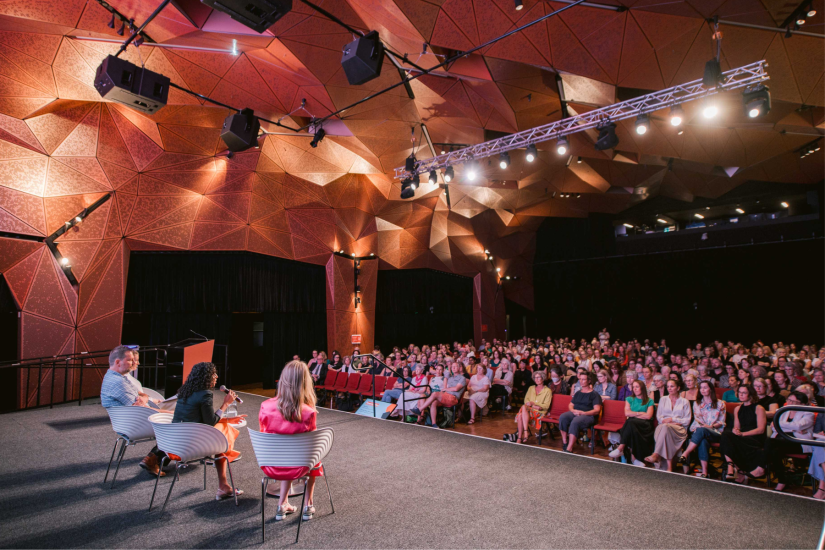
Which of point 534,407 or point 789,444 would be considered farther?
point 534,407

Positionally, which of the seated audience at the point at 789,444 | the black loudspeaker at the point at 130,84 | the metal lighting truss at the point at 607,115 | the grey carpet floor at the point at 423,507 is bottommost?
the grey carpet floor at the point at 423,507

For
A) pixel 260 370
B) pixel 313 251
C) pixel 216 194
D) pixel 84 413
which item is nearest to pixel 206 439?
pixel 84 413

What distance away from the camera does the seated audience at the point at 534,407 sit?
632 cm

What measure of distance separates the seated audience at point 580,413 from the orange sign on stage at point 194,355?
5808mm

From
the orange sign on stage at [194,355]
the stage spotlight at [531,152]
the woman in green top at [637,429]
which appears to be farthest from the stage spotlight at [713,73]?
the orange sign on stage at [194,355]

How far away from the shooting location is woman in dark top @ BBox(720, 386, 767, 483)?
181 inches

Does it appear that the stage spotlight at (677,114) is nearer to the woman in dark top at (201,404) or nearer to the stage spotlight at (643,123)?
the stage spotlight at (643,123)

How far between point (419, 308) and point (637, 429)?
11483 mm

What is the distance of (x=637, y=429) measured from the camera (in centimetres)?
525

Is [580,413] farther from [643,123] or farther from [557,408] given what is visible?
[643,123]

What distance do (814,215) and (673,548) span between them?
17.6 meters

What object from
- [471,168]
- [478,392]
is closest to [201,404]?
[478,392]

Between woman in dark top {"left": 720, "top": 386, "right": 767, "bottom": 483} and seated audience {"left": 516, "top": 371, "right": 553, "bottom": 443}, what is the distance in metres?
2.18

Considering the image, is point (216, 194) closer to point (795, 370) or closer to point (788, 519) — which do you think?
point (788, 519)
